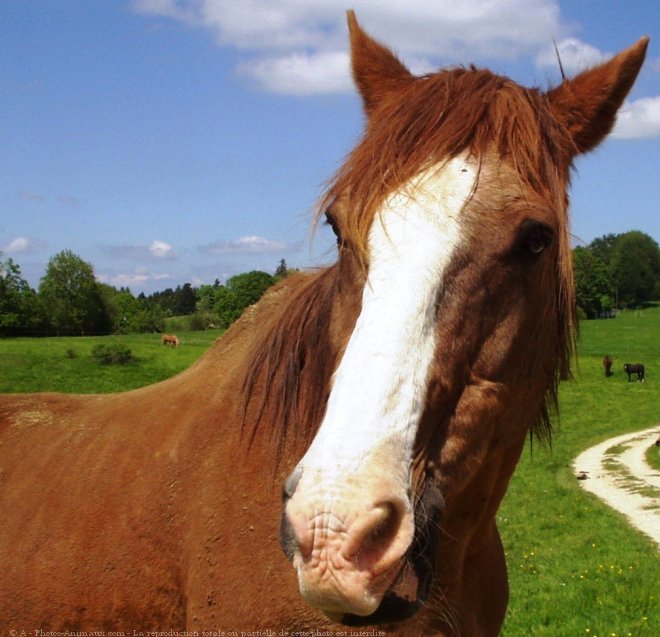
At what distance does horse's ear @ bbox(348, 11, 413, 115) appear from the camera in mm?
3113

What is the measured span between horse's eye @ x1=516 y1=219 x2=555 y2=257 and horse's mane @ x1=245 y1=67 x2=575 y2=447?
0.17 meters

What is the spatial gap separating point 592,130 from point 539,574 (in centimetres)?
823

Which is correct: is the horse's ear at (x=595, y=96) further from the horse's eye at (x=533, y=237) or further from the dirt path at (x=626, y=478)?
the dirt path at (x=626, y=478)

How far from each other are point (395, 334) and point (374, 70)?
165 centimetres

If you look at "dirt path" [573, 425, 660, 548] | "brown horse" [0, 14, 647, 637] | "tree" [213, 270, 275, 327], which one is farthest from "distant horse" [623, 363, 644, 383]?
"brown horse" [0, 14, 647, 637]

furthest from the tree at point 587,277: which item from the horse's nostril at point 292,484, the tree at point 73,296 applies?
the tree at point 73,296

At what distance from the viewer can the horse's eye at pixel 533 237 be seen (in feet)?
7.50

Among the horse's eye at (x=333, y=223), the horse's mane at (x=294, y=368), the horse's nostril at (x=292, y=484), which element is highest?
the horse's eye at (x=333, y=223)

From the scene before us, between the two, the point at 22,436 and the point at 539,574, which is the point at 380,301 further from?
the point at 539,574

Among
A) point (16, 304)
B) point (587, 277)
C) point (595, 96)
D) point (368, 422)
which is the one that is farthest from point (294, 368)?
point (16, 304)

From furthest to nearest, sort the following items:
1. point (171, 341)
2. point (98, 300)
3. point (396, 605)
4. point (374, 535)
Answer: point (98, 300)
point (171, 341)
point (396, 605)
point (374, 535)

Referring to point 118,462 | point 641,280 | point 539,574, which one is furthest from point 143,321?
point 118,462

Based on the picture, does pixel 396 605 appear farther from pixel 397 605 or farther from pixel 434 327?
pixel 434 327

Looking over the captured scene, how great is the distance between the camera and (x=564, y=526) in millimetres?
12680
